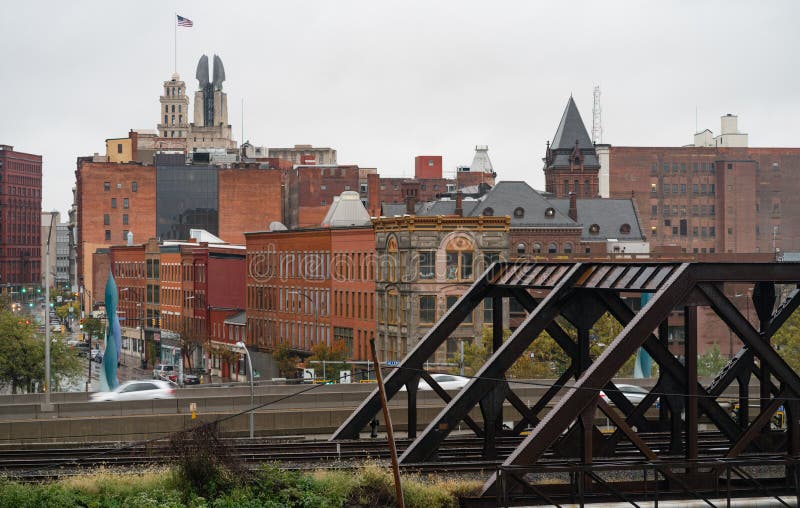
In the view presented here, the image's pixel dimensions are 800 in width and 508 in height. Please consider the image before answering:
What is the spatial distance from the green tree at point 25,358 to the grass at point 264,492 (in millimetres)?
55625

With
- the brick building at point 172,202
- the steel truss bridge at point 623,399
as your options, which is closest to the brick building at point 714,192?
the brick building at point 172,202

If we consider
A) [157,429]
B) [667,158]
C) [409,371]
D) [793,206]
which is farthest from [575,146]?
[409,371]

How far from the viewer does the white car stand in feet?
173

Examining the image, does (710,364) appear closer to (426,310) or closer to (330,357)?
(426,310)

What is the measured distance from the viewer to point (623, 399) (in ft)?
98.1

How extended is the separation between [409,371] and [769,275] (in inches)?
341

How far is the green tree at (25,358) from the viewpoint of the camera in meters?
80.2

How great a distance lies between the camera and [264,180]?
6865 inches

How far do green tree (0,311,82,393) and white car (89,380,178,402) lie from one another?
2589cm

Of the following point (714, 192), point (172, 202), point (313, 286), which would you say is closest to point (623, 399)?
point (313, 286)

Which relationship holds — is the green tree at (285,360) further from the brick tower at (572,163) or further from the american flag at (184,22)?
the american flag at (184,22)

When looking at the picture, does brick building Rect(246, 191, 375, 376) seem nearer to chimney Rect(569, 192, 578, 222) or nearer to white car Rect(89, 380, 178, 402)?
chimney Rect(569, 192, 578, 222)

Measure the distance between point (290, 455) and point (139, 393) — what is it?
25822 mm

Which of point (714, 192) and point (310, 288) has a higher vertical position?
point (714, 192)
